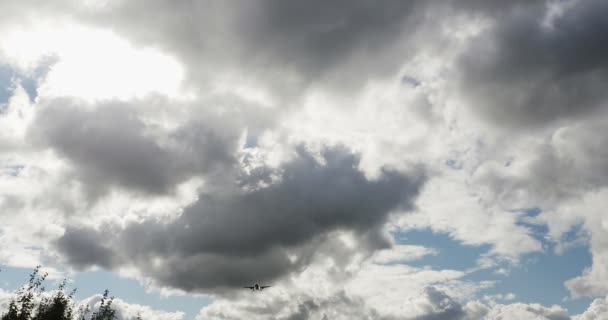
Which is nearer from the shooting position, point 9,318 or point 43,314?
point 9,318

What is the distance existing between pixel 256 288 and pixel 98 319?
46991mm

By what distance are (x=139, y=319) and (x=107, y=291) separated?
46.0ft

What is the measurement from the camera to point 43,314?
103062 millimetres

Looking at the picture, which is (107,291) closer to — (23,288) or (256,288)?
(23,288)

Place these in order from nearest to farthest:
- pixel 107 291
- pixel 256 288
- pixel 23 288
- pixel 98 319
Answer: pixel 256 288
pixel 23 288
pixel 98 319
pixel 107 291

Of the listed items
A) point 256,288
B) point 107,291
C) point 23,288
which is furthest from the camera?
point 107,291

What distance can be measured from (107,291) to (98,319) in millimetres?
9668

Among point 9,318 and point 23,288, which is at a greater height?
point 23,288

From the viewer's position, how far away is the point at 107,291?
11856cm

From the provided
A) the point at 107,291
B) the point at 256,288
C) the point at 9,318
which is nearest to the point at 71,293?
the point at 107,291

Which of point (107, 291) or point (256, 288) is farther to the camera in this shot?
point (107, 291)

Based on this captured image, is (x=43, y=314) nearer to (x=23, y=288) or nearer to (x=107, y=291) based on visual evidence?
(x=23, y=288)

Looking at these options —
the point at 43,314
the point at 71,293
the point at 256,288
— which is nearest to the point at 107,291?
the point at 71,293

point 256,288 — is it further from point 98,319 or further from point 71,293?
point 71,293
